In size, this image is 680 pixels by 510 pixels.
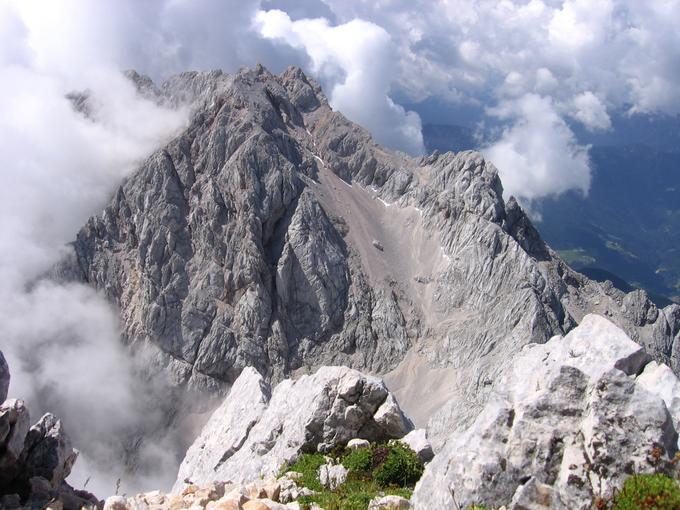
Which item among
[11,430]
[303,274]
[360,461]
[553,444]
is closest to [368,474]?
[360,461]

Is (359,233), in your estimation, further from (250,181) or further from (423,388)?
(423,388)

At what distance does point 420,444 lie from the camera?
84.6 ft

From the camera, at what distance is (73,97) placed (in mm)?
169250

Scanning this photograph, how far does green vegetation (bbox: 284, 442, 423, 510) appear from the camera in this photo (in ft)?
65.5

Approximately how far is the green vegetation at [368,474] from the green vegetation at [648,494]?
26.2 feet

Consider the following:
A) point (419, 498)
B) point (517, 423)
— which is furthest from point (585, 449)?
point (419, 498)

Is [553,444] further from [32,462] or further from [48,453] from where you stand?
[32,462]

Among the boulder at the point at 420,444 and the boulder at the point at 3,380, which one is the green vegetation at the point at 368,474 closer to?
the boulder at the point at 420,444

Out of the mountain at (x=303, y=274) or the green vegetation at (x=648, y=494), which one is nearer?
the green vegetation at (x=648, y=494)

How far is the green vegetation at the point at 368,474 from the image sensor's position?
20.0 m

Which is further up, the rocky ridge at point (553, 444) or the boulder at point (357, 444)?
the boulder at point (357, 444)

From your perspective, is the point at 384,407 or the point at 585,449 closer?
the point at 585,449

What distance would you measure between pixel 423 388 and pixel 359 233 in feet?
151

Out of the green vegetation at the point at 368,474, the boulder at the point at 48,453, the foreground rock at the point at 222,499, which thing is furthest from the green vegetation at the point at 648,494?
the boulder at the point at 48,453
